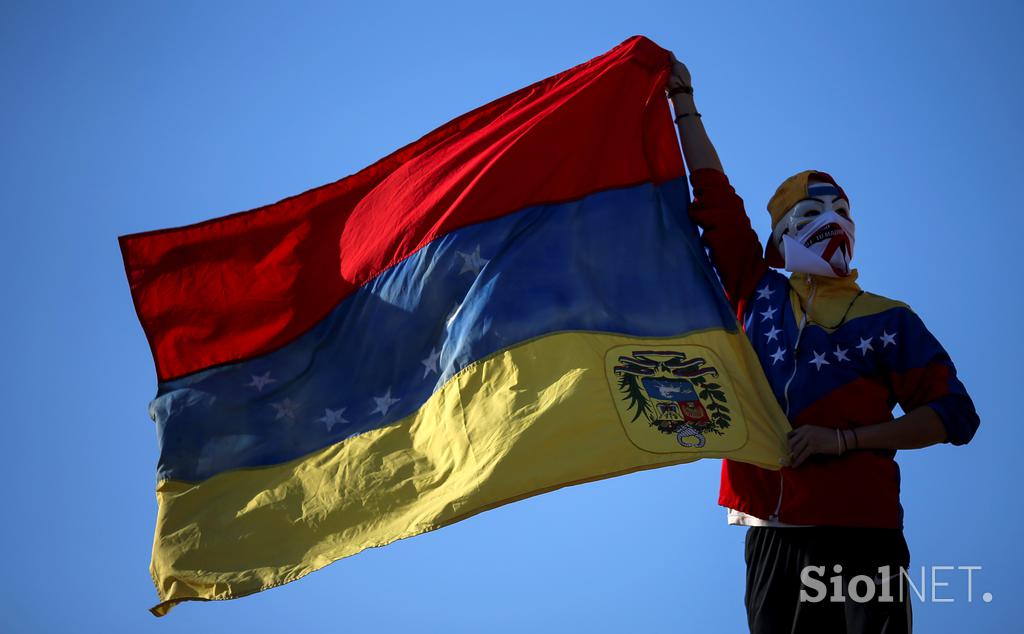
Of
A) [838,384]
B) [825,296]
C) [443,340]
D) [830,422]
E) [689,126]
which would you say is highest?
[689,126]

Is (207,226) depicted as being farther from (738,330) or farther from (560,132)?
(738,330)

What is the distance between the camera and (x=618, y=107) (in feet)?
23.0

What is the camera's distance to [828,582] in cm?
567

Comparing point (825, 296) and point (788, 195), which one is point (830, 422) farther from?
point (788, 195)

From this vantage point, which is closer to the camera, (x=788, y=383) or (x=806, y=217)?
(x=788, y=383)

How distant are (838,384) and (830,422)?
0.59 ft

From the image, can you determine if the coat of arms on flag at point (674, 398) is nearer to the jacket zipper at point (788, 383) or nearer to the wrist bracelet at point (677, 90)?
the jacket zipper at point (788, 383)

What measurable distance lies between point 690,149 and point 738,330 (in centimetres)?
114

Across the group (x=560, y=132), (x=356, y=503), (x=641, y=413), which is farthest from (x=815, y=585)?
(x=560, y=132)

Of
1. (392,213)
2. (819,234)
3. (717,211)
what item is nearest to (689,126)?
(717,211)

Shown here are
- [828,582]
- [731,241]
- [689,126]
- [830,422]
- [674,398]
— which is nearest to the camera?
[828,582]

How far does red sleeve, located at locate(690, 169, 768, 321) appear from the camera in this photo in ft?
21.2

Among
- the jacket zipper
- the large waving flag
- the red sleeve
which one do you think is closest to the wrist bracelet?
the large waving flag

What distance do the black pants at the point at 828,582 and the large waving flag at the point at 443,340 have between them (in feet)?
1.40
